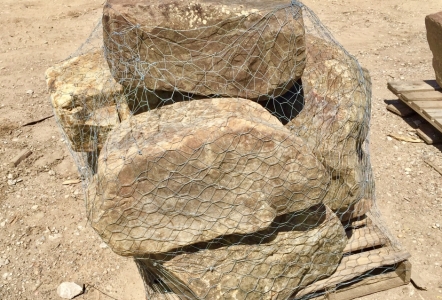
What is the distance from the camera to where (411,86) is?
5.99m

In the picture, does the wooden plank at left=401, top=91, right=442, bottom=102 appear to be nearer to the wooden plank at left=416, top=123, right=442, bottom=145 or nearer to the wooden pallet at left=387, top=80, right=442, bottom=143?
the wooden pallet at left=387, top=80, right=442, bottom=143

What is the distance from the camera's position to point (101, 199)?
9.05ft

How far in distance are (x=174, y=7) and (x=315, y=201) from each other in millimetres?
1583

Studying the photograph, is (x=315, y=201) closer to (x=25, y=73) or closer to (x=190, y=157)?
(x=190, y=157)

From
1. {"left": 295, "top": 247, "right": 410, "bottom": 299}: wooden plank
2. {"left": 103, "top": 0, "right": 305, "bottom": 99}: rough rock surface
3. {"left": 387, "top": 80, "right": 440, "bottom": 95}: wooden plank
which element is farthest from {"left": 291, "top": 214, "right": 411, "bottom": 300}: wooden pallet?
{"left": 387, "top": 80, "right": 440, "bottom": 95}: wooden plank

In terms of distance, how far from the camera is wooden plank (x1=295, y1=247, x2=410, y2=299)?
353cm

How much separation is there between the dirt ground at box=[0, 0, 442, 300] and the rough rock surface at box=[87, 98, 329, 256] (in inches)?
49.4

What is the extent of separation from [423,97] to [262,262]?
3.74 metres

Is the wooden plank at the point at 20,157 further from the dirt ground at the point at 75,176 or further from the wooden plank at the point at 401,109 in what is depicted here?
the wooden plank at the point at 401,109

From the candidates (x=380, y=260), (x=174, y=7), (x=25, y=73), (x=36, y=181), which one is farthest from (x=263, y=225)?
(x=25, y=73)

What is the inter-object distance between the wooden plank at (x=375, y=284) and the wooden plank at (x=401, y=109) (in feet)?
9.10

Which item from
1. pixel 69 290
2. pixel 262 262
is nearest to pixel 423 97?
pixel 262 262

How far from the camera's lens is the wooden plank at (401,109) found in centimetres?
596

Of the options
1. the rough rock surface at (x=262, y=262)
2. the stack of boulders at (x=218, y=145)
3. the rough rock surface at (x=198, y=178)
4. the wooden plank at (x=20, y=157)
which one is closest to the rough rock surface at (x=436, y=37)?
the stack of boulders at (x=218, y=145)
